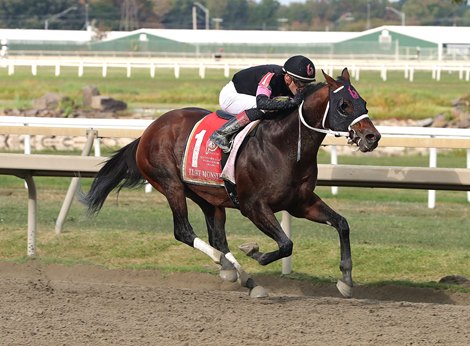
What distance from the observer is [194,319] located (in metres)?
6.52

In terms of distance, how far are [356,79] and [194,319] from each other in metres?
37.9

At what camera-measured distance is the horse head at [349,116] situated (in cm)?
686

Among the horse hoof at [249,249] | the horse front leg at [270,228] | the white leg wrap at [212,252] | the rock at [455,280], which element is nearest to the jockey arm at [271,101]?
the horse front leg at [270,228]

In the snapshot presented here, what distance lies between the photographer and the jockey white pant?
794 centimetres

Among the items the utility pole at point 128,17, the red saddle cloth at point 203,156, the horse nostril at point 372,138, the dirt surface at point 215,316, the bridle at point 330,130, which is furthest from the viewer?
the utility pole at point 128,17

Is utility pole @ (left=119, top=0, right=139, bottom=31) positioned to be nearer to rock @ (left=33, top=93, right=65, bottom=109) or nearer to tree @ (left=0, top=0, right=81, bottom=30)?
tree @ (left=0, top=0, right=81, bottom=30)

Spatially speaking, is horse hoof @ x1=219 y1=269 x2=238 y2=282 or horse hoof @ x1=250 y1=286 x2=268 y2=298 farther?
horse hoof @ x1=219 y1=269 x2=238 y2=282

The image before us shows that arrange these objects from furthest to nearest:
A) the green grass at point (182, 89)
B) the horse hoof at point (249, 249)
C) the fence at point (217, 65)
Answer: the fence at point (217, 65)
the green grass at point (182, 89)
the horse hoof at point (249, 249)

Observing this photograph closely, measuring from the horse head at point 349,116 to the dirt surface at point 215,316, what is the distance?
1051 millimetres

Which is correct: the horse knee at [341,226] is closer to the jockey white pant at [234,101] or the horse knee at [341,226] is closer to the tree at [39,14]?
the jockey white pant at [234,101]

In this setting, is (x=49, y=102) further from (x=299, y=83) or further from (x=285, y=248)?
(x=285, y=248)

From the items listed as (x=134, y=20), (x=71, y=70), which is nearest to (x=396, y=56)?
(x=71, y=70)

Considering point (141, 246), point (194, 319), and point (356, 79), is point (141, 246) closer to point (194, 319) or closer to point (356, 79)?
point (194, 319)

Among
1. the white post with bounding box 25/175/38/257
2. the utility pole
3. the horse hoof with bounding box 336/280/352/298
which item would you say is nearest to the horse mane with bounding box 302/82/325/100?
the horse hoof with bounding box 336/280/352/298
